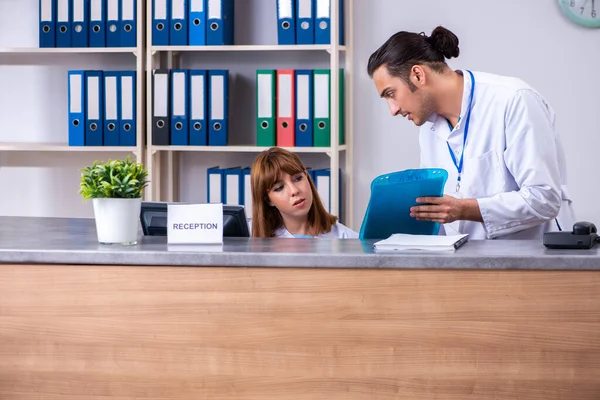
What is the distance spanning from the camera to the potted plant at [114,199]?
5.72 feet

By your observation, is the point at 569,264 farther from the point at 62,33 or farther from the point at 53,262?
the point at 62,33

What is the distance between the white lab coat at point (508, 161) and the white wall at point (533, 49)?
4.57 ft

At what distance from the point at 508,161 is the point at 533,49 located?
63.0 inches

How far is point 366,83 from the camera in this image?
12.2ft

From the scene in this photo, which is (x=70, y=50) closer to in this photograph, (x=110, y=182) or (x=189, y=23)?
(x=189, y=23)

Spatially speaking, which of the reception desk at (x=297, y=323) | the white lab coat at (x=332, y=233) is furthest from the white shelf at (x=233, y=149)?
the reception desk at (x=297, y=323)

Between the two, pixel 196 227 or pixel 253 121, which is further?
pixel 253 121

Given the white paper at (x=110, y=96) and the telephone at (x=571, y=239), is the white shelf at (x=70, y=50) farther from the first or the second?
the telephone at (x=571, y=239)

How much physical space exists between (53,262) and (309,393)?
0.58 m

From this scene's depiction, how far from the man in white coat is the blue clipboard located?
164 millimetres

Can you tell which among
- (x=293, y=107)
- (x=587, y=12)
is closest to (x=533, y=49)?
(x=587, y=12)

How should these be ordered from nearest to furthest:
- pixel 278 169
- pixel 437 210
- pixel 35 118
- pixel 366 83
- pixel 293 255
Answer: pixel 293 255
pixel 437 210
pixel 278 169
pixel 366 83
pixel 35 118

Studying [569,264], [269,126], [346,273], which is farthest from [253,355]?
[269,126]

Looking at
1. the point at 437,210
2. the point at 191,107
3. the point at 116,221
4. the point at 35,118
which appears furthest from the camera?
the point at 35,118
